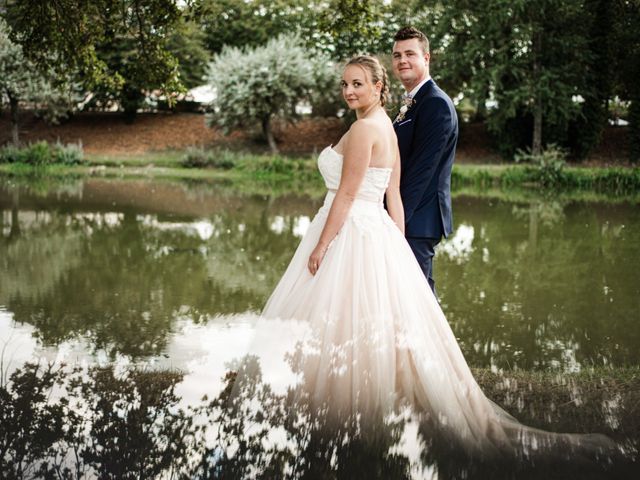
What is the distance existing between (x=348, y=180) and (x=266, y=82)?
2740cm

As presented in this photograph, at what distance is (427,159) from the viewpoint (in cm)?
436

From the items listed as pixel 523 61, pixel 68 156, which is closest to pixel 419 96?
pixel 68 156

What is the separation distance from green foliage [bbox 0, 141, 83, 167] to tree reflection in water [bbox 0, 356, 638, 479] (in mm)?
24966

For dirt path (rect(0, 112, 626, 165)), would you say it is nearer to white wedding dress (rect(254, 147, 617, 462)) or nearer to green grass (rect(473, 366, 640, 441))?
green grass (rect(473, 366, 640, 441))

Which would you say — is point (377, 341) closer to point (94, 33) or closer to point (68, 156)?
point (94, 33)

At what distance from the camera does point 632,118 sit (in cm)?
2788

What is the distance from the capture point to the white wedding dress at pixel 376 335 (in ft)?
12.5

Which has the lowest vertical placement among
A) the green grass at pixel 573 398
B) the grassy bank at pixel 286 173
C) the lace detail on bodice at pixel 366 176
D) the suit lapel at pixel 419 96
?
the grassy bank at pixel 286 173

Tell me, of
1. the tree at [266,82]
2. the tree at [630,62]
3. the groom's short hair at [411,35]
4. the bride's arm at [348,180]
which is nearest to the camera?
the bride's arm at [348,180]

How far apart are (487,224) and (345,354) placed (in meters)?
11.6

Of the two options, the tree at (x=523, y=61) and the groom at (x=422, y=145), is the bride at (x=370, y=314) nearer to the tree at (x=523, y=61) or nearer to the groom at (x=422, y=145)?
the groom at (x=422, y=145)

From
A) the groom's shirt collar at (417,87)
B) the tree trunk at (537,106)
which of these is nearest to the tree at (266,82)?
the tree trunk at (537,106)

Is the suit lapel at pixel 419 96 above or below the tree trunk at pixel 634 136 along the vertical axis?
above

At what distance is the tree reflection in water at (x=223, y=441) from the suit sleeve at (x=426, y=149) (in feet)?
4.51
